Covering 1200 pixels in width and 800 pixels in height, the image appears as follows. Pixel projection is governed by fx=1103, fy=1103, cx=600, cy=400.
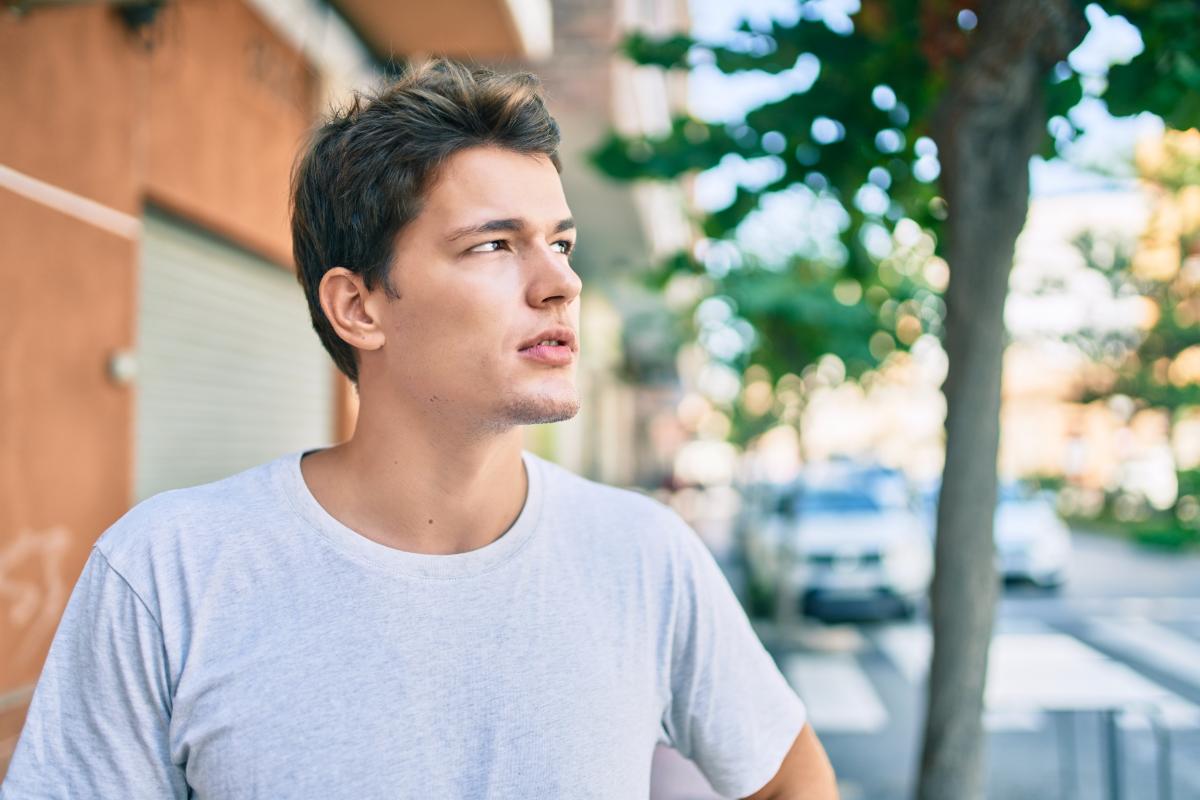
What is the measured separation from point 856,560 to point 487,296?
36.6 ft

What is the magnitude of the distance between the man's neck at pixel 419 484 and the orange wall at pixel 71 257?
2.79 metres

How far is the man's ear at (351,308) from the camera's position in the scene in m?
1.72

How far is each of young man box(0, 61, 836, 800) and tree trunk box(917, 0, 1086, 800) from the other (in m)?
2.62

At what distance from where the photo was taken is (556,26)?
10281 mm

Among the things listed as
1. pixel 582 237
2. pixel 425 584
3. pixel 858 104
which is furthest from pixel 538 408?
pixel 582 237

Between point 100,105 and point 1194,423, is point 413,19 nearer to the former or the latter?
point 100,105

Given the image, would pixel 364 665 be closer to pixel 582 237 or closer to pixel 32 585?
pixel 32 585

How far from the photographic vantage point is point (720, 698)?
5.61 ft

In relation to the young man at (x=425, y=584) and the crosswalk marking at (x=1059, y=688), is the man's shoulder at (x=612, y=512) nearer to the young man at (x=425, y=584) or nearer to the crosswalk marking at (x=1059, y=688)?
the young man at (x=425, y=584)

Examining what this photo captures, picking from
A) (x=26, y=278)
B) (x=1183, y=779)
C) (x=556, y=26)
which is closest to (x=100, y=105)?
(x=26, y=278)

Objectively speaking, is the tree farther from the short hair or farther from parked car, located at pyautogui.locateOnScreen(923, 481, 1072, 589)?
parked car, located at pyautogui.locateOnScreen(923, 481, 1072, 589)

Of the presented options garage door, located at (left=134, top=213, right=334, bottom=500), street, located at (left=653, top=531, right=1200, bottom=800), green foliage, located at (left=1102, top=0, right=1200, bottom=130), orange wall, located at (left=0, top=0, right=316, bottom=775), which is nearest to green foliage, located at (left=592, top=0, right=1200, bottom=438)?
green foliage, located at (left=1102, top=0, right=1200, bottom=130)

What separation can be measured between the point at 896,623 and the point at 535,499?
38.9 ft

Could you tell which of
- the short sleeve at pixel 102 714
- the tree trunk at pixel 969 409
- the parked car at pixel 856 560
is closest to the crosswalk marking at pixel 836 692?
the parked car at pixel 856 560
